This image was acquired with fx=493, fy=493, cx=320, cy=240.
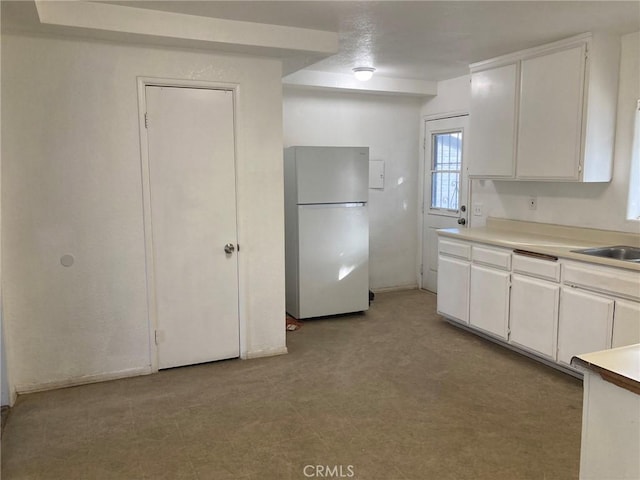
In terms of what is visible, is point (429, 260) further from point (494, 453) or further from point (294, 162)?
point (494, 453)

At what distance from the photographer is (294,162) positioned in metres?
4.58

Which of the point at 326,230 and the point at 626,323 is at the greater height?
the point at 326,230

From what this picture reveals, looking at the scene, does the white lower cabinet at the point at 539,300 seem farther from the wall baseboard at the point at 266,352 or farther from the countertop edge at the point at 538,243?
the wall baseboard at the point at 266,352

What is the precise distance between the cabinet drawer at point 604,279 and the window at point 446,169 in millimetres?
2187

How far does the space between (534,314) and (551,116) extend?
1.51 meters

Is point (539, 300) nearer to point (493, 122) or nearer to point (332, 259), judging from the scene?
point (493, 122)

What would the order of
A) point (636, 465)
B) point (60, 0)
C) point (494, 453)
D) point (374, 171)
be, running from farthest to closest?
point (374, 171) → point (60, 0) → point (494, 453) → point (636, 465)

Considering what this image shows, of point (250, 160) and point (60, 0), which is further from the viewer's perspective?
point (250, 160)

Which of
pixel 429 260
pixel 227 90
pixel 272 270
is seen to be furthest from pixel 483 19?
pixel 429 260

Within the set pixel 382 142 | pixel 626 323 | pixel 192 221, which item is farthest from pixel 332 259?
pixel 626 323

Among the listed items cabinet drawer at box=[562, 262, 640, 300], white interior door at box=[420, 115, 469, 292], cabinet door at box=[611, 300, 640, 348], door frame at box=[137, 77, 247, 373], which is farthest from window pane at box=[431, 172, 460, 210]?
door frame at box=[137, 77, 247, 373]

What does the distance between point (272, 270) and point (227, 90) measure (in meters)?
1.39

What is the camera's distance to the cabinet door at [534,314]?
3.45 m

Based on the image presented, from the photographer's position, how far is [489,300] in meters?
3.99
